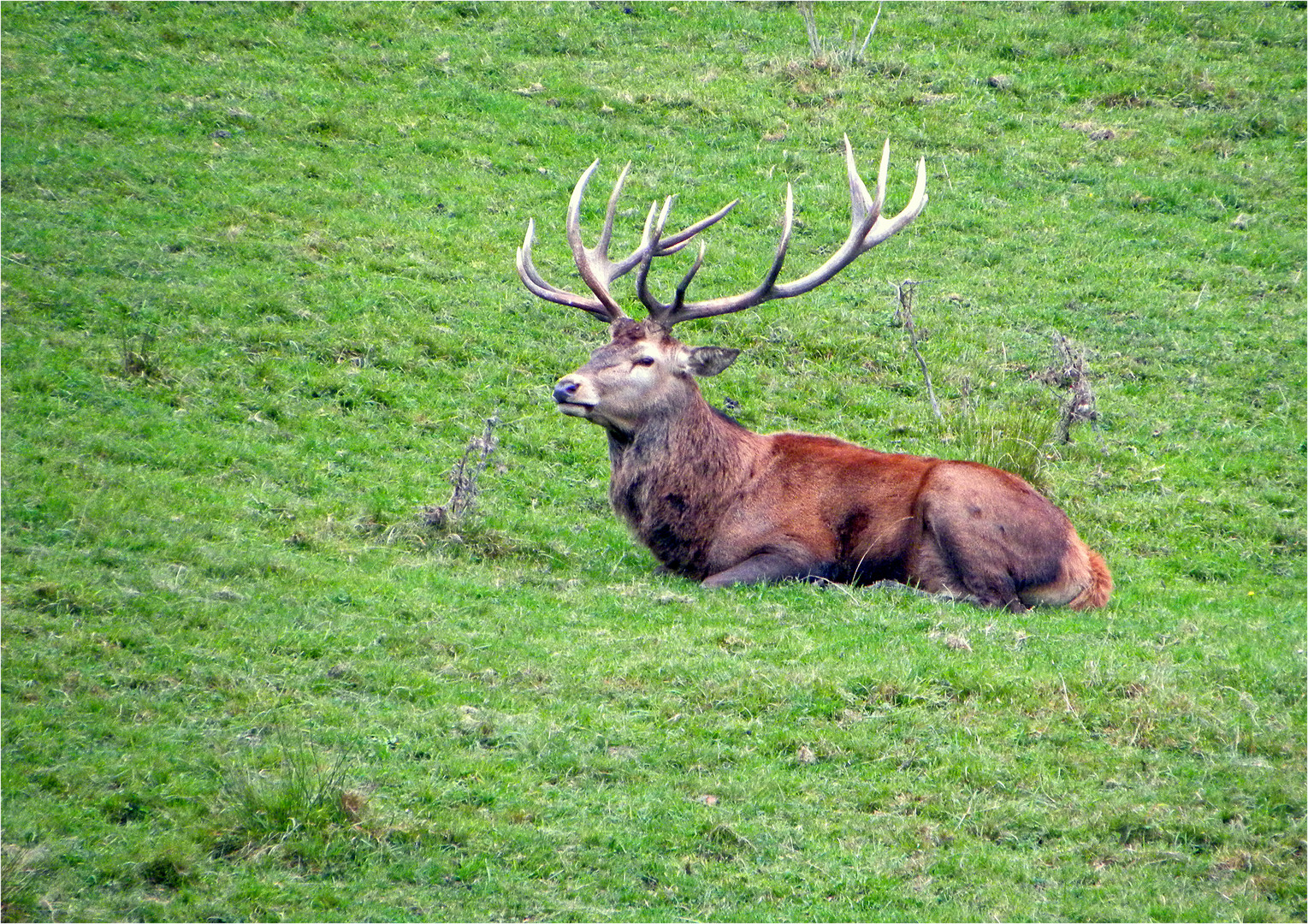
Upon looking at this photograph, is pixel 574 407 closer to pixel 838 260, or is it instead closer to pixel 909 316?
pixel 838 260

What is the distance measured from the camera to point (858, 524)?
8.88 m

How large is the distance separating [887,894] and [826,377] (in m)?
7.38

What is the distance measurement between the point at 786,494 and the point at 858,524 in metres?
0.55

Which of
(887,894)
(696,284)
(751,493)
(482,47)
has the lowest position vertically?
(887,894)

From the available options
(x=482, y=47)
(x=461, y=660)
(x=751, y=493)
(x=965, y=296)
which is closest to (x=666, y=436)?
(x=751, y=493)

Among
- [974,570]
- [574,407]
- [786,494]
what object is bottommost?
[974,570]

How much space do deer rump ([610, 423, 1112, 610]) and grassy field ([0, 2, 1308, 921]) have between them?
0.36 meters

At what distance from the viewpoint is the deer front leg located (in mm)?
8742

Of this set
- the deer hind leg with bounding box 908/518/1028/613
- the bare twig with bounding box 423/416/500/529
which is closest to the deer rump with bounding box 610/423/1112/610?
the deer hind leg with bounding box 908/518/1028/613

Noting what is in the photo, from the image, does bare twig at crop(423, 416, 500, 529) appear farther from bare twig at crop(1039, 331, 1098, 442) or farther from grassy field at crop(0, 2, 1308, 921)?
bare twig at crop(1039, 331, 1098, 442)

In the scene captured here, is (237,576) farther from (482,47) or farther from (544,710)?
(482,47)

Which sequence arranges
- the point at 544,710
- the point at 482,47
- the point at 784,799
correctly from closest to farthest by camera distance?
the point at 784,799
the point at 544,710
the point at 482,47

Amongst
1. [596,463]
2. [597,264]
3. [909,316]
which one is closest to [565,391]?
[597,264]

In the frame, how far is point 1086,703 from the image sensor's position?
6.52 meters
